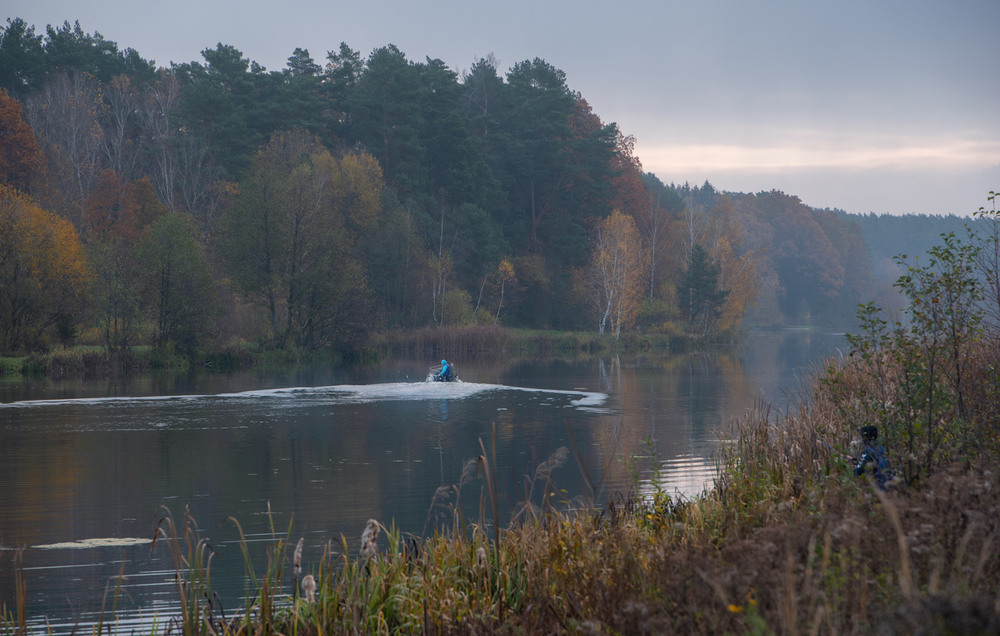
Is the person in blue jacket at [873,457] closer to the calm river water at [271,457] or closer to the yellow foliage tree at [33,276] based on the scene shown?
the calm river water at [271,457]

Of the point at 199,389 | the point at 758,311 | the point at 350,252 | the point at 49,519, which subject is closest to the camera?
the point at 49,519

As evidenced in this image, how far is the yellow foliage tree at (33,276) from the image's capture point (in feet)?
132

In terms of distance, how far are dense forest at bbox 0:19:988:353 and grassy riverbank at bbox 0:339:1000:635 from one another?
124 ft

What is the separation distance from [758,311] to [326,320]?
7276 centimetres

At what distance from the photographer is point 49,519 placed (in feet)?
41.9

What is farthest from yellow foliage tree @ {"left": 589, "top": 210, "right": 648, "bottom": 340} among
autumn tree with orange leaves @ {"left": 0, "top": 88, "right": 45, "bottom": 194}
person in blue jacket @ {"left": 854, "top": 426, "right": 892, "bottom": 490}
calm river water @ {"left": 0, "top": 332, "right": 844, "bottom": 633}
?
person in blue jacket @ {"left": 854, "top": 426, "right": 892, "bottom": 490}

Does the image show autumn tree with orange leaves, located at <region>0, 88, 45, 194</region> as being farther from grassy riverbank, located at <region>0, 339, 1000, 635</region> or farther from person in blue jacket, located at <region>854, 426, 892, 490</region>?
person in blue jacket, located at <region>854, 426, 892, 490</region>

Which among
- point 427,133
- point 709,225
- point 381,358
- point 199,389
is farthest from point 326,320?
point 709,225

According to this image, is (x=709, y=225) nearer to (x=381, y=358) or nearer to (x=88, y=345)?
A: (x=381, y=358)

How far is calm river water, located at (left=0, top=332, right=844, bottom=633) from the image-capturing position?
33.3ft

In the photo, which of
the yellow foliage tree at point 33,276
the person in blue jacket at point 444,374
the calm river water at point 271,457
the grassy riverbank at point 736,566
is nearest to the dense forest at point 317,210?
the yellow foliage tree at point 33,276

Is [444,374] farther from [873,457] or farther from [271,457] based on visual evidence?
[873,457]

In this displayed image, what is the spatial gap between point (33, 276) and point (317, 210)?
16302 mm

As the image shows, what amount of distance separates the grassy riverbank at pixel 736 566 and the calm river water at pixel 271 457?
631 millimetres
